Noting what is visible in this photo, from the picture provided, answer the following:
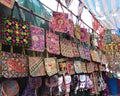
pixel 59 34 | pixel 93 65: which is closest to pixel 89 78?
pixel 93 65

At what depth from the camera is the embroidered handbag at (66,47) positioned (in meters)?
2.06

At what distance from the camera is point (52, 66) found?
184cm

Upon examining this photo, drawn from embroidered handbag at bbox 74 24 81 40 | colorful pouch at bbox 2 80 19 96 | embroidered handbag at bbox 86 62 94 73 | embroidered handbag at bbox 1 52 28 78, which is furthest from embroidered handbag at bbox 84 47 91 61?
colorful pouch at bbox 2 80 19 96

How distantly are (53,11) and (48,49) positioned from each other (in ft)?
1.24

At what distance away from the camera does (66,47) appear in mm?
2146

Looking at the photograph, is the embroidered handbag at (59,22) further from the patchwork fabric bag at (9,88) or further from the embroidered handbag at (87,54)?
the embroidered handbag at (87,54)

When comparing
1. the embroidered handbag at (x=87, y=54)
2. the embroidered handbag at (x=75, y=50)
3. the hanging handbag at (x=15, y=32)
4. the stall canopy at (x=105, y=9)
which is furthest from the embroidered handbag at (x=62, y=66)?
the stall canopy at (x=105, y=9)

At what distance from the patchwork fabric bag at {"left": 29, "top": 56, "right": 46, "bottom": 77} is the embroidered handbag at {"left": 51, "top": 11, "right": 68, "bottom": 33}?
1.12 ft

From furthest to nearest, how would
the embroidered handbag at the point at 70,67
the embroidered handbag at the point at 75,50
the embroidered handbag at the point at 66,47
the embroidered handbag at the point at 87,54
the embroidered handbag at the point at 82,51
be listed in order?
the embroidered handbag at the point at 87,54 < the embroidered handbag at the point at 82,51 < the embroidered handbag at the point at 75,50 < the embroidered handbag at the point at 70,67 < the embroidered handbag at the point at 66,47

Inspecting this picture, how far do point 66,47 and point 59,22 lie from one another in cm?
31

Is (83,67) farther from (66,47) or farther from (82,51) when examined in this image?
(66,47)

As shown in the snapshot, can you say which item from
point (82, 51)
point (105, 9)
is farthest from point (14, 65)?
point (105, 9)

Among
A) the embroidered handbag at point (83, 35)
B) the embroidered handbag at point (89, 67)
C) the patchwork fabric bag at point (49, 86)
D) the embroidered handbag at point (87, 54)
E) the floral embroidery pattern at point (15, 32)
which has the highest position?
the embroidered handbag at point (83, 35)

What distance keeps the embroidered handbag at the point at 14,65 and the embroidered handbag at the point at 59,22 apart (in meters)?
0.48
